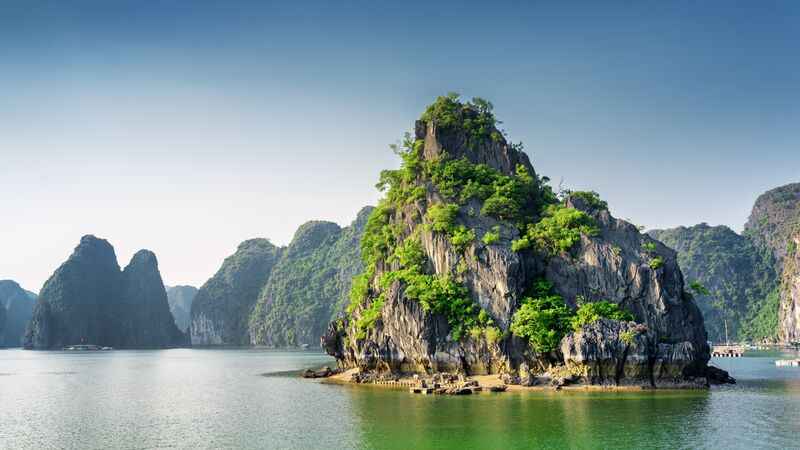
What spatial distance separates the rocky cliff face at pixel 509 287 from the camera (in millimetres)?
54625

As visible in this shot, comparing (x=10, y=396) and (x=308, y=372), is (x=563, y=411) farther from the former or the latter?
(x=10, y=396)

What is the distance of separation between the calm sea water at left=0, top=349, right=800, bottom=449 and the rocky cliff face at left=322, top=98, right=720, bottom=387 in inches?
183

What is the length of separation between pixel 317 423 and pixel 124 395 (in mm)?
28597

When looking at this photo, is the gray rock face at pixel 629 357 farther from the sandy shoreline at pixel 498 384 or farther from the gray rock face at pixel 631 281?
the gray rock face at pixel 631 281

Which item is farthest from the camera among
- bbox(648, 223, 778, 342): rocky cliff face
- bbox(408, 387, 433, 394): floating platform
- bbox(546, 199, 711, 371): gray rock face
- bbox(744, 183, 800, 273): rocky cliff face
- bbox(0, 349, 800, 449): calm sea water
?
bbox(648, 223, 778, 342): rocky cliff face

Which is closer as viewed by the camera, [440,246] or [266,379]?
[440,246]

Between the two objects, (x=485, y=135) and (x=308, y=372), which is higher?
(x=485, y=135)

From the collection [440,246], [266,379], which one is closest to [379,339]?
[440,246]

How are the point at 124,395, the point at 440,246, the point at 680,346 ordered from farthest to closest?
the point at 440,246 < the point at 124,395 < the point at 680,346

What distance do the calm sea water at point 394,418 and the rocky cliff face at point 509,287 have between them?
4.65m

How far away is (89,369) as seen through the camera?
9650 cm

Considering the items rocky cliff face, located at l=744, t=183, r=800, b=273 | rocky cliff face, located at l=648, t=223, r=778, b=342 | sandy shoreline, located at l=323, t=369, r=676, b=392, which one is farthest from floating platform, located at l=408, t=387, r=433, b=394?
rocky cliff face, located at l=744, t=183, r=800, b=273

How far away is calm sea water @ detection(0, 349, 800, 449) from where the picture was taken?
111ft

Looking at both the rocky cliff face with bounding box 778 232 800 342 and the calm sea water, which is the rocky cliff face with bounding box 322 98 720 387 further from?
the rocky cliff face with bounding box 778 232 800 342
